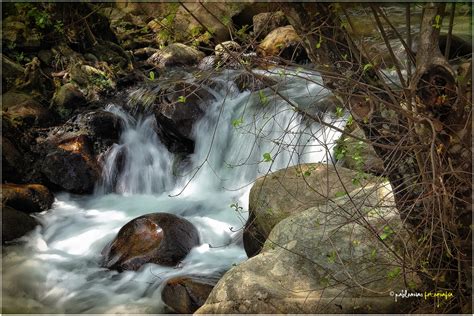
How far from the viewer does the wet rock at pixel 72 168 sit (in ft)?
22.7

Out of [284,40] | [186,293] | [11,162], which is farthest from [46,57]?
[186,293]

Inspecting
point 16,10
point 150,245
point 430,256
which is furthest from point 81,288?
point 16,10

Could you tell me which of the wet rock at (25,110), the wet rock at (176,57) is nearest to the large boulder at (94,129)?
the wet rock at (25,110)

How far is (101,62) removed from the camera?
31.4ft

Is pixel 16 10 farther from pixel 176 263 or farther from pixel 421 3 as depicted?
pixel 421 3

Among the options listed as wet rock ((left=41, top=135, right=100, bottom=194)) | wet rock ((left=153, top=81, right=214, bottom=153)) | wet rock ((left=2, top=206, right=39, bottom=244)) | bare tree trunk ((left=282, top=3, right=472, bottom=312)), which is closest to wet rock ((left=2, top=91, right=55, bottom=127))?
wet rock ((left=41, top=135, right=100, bottom=194))

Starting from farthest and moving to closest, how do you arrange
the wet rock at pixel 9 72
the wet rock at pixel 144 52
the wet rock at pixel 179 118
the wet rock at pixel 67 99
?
the wet rock at pixel 144 52
the wet rock at pixel 67 99
the wet rock at pixel 9 72
the wet rock at pixel 179 118

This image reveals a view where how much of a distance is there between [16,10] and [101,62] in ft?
5.68

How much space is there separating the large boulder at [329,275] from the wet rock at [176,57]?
7.64m

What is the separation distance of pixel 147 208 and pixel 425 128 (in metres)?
4.81

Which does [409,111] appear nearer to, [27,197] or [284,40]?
[27,197]

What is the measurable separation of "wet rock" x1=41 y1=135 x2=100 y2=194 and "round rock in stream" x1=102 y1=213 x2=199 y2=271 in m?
1.84

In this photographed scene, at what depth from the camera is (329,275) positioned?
3053mm

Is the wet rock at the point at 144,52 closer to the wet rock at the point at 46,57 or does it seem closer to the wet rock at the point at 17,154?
the wet rock at the point at 46,57
